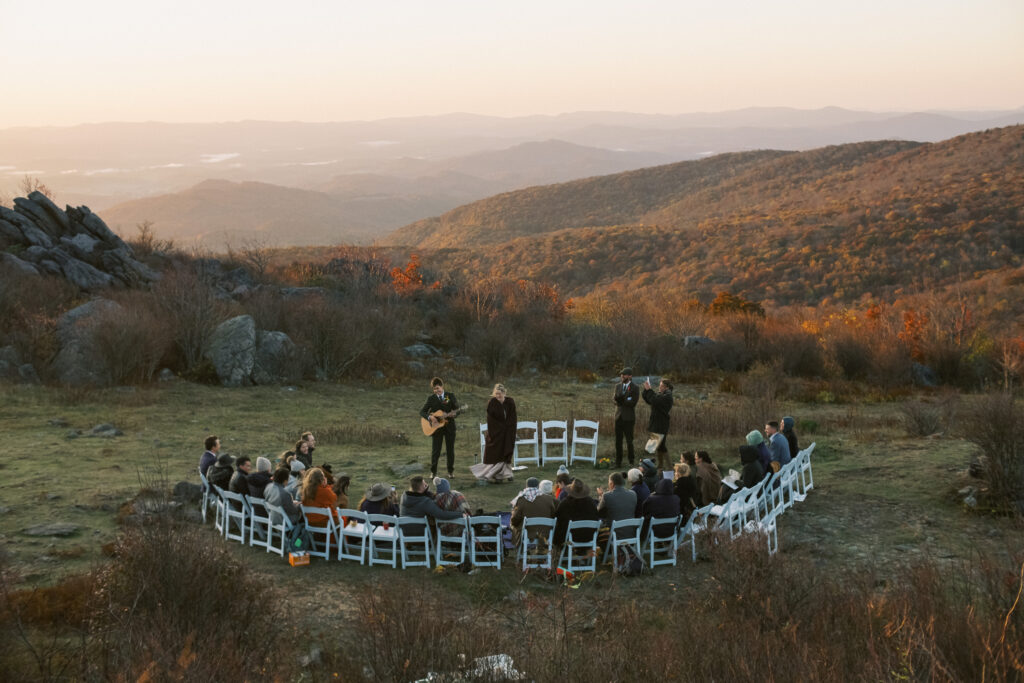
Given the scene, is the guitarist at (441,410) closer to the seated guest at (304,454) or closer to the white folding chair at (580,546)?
the seated guest at (304,454)

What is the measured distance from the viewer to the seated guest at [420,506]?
9281mm

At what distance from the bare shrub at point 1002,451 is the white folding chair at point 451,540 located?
286 inches

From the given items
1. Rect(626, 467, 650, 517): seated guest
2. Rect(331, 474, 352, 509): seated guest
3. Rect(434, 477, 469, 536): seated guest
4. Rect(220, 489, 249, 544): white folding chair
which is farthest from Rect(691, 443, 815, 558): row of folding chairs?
Rect(220, 489, 249, 544): white folding chair

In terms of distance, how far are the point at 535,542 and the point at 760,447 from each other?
3788mm

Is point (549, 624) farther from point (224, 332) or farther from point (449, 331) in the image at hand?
point (449, 331)

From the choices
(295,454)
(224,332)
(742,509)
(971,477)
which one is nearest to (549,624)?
(742,509)

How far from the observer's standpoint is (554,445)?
16.9 m

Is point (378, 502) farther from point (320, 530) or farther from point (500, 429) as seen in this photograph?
point (500, 429)

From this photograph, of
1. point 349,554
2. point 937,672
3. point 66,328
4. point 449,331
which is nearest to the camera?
point 937,672

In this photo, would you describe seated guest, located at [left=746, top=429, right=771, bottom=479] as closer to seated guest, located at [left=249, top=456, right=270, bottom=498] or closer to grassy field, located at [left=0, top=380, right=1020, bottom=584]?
grassy field, located at [left=0, top=380, right=1020, bottom=584]

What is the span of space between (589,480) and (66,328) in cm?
1522

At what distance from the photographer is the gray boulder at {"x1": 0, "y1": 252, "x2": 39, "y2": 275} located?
83.9 feet

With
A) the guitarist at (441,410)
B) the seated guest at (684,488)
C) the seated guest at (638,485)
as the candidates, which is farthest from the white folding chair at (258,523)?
the seated guest at (684,488)

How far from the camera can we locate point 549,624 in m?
7.08
